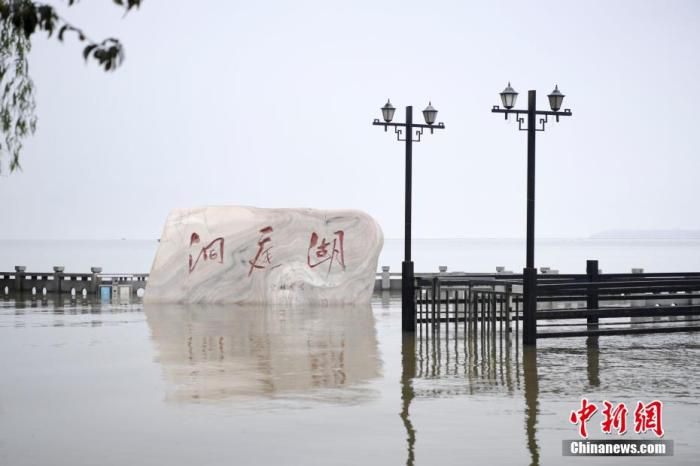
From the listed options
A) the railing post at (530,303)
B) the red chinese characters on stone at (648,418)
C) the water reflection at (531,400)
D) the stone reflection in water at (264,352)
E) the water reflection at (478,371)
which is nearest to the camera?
the water reflection at (531,400)

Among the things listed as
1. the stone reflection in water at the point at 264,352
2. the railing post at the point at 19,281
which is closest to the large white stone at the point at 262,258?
the stone reflection in water at the point at 264,352

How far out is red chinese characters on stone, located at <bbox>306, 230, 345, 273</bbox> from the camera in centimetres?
3195

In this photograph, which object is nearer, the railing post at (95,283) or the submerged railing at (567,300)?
the submerged railing at (567,300)

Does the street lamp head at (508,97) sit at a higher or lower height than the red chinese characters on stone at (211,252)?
Result: higher

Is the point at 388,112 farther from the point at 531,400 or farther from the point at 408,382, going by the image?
the point at 531,400

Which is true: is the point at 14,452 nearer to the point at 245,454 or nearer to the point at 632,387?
the point at 245,454

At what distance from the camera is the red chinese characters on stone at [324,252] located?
1258 inches

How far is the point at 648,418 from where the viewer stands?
38.0 ft

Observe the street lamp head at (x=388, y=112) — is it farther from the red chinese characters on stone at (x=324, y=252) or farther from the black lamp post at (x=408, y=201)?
the red chinese characters on stone at (x=324, y=252)

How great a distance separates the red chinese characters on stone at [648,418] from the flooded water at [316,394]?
6.5 inches

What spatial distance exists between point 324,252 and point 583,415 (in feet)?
68.8

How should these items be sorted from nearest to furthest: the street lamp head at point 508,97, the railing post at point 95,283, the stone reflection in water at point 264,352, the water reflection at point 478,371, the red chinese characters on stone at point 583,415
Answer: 1. the red chinese characters on stone at point 583,415
2. the water reflection at point 478,371
3. the stone reflection in water at point 264,352
4. the street lamp head at point 508,97
5. the railing post at point 95,283

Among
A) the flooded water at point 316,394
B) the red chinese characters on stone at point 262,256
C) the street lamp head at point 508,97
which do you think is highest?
the street lamp head at point 508,97

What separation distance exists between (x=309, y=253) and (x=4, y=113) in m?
22.1
